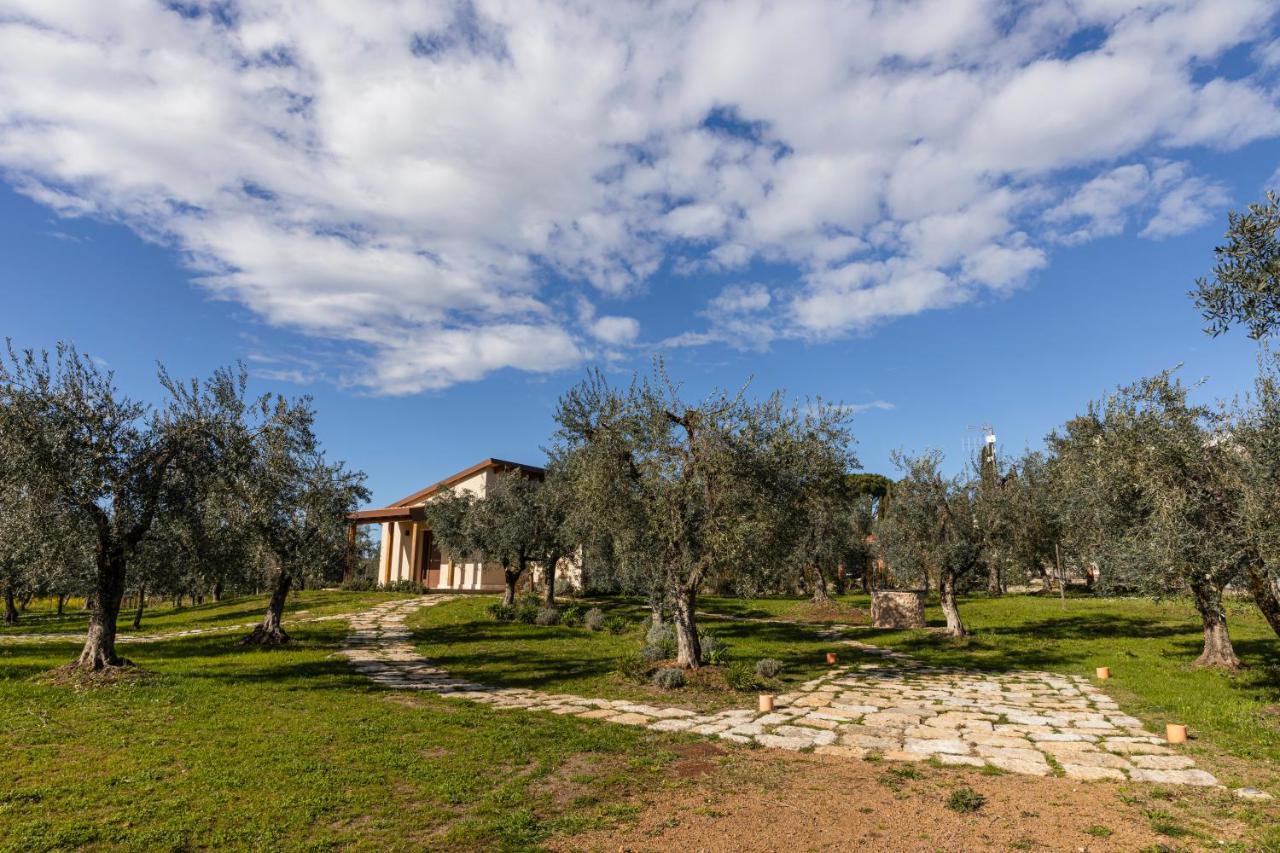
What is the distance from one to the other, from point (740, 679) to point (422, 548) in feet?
116

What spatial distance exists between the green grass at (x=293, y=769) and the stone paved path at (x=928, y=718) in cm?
145

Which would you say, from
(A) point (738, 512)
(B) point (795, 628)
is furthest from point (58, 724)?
(B) point (795, 628)

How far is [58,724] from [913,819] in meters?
12.3

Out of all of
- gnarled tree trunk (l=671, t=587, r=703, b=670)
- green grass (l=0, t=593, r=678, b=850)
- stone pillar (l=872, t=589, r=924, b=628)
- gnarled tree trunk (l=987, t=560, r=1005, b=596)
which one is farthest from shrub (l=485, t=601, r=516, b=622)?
gnarled tree trunk (l=987, t=560, r=1005, b=596)

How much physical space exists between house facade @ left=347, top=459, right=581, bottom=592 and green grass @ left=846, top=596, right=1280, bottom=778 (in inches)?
863

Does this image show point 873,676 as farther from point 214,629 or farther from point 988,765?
point 214,629

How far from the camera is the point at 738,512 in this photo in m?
15.3

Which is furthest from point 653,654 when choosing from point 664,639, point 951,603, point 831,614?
point 831,614

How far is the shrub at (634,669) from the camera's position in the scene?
50.9 feet

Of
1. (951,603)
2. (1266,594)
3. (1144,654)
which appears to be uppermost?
(1266,594)

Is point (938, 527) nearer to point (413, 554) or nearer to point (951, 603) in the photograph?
point (951, 603)

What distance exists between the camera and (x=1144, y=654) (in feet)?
64.7

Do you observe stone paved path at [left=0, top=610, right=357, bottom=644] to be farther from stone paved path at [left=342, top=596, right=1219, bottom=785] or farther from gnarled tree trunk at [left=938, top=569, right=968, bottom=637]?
gnarled tree trunk at [left=938, top=569, right=968, bottom=637]

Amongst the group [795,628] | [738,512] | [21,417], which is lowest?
[795,628]
